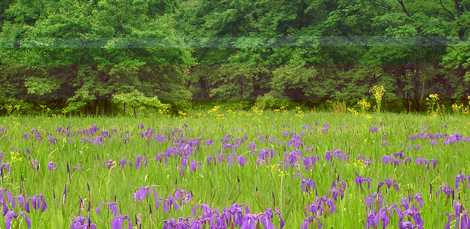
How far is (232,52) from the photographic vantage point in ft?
109

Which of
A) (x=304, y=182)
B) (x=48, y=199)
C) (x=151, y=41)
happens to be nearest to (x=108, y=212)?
(x=48, y=199)

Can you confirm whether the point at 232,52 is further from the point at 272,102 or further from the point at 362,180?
the point at 362,180

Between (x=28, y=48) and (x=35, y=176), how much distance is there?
1678 centimetres

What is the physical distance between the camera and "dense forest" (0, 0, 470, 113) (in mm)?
19766

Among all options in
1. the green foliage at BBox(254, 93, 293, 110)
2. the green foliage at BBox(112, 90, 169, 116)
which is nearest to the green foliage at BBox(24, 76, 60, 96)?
the green foliage at BBox(112, 90, 169, 116)

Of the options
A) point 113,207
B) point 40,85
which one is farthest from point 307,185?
point 40,85

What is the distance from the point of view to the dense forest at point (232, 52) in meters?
19.8

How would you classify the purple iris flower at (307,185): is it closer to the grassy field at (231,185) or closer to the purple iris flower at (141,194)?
the grassy field at (231,185)

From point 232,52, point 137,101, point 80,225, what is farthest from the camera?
point 232,52

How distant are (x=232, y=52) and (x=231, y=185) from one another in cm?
2999

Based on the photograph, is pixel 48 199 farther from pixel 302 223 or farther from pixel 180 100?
pixel 180 100

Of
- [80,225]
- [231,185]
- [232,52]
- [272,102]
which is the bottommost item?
[272,102]

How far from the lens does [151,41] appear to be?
Answer: 20344 mm

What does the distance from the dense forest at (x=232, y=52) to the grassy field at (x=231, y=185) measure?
39.8 feet
